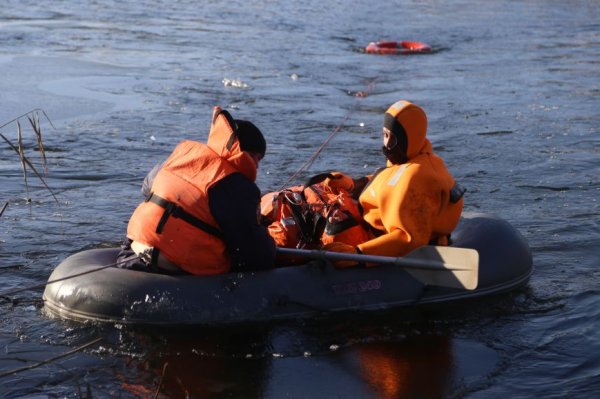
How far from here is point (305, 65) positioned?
1577cm

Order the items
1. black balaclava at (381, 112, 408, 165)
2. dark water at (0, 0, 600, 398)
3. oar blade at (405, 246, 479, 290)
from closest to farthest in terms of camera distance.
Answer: dark water at (0, 0, 600, 398)
oar blade at (405, 246, 479, 290)
black balaclava at (381, 112, 408, 165)

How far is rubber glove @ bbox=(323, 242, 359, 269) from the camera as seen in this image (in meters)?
6.08

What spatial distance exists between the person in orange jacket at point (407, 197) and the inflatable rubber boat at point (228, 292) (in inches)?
6.9

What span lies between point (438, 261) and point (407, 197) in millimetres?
429

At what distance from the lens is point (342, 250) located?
6.08 m

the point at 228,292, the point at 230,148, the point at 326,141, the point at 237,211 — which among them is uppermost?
the point at 230,148

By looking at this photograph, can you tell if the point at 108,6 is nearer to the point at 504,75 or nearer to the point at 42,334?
the point at 504,75

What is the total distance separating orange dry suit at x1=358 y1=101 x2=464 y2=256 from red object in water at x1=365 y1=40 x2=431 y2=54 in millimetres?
11140

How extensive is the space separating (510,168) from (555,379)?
4.63 metres

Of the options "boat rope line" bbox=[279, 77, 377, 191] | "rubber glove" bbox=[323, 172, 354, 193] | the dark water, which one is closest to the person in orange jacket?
"rubber glove" bbox=[323, 172, 354, 193]

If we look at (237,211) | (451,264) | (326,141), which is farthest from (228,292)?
(326,141)

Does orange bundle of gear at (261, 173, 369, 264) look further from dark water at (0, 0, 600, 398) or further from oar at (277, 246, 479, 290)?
dark water at (0, 0, 600, 398)

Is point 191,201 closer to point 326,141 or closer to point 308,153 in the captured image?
point 326,141

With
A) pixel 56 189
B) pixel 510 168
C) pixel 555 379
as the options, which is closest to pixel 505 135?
pixel 510 168
